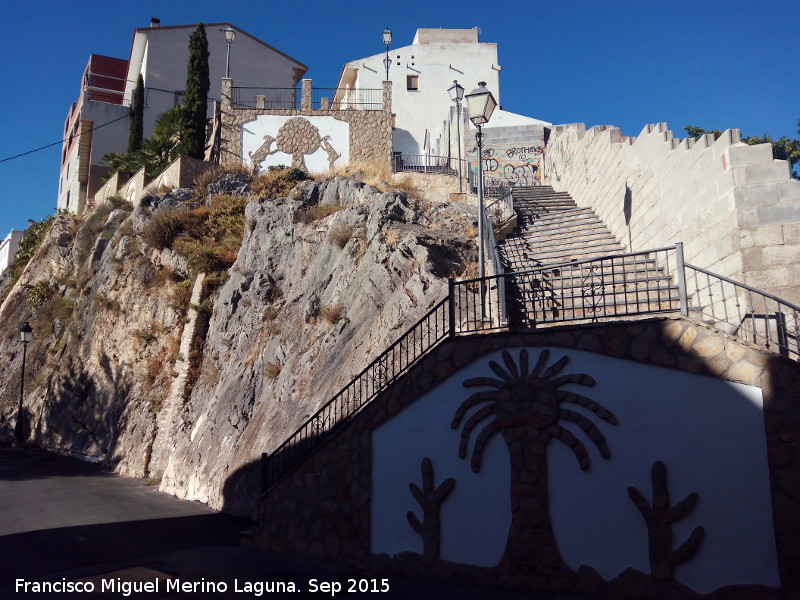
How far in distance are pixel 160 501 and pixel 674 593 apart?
1094 cm

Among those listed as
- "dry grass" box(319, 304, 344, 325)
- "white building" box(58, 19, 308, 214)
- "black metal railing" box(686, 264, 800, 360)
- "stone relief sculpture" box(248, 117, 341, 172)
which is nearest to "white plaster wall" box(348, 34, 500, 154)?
"white building" box(58, 19, 308, 214)

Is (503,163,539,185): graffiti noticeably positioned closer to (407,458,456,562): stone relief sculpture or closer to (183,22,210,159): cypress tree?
(183,22,210,159): cypress tree

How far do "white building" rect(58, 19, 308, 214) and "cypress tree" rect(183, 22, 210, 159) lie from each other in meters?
7.09

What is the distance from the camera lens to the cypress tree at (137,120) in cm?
3262

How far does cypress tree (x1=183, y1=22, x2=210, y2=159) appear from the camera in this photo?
2602 cm

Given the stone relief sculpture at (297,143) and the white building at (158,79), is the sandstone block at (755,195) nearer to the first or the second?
the stone relief sculpture at (297,143)

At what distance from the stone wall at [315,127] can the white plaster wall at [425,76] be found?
6.38m

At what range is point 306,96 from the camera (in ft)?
87.3

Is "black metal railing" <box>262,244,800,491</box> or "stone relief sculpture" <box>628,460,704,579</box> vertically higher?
"black metal railing" <box>262,244,800,491</box>

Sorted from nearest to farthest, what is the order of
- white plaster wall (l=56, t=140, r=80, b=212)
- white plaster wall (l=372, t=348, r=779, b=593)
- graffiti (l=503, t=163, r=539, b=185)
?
1. white plaster wall (l=372, t=348, r=779, b=593)
2. graffiti (l=503, t=163, r=539, b=185)
3. white plaster wall (l=56, t=140, r=80, b=212)

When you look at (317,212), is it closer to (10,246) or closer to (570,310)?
(570,310)

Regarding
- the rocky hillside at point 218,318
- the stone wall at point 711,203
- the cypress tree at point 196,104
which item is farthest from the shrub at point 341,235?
the cypress tree at point 196,104

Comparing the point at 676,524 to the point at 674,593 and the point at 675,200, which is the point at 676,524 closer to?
the point at 674,593

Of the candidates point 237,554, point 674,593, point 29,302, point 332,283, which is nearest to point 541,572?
point 674,593
